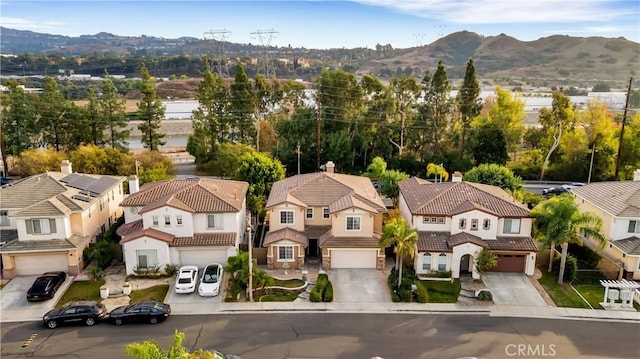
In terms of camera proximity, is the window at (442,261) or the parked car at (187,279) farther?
the window at (442,261)

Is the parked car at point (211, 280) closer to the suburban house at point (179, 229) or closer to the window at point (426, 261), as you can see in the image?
the suburban house at point (179, 229)

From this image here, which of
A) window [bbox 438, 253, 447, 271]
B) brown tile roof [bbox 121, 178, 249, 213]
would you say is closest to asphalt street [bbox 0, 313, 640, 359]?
window [bbox 438, 253, 447, 271]

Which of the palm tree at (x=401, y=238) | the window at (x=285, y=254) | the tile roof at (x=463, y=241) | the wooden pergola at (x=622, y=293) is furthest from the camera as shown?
the window at (x=285, y=254)

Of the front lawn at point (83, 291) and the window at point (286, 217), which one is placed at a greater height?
the window at point (286, 217)

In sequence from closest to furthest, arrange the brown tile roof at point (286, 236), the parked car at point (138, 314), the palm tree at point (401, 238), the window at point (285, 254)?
the parked car at point (138, 314) < the palm tree at point (401, 238) < the brown tile roof at point (286, 236) < the window at point (285, 254)

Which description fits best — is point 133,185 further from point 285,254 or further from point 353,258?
point 353,258

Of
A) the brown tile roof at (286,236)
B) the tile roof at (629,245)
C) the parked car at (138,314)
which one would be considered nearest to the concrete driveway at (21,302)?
the parked car at (138,314)
